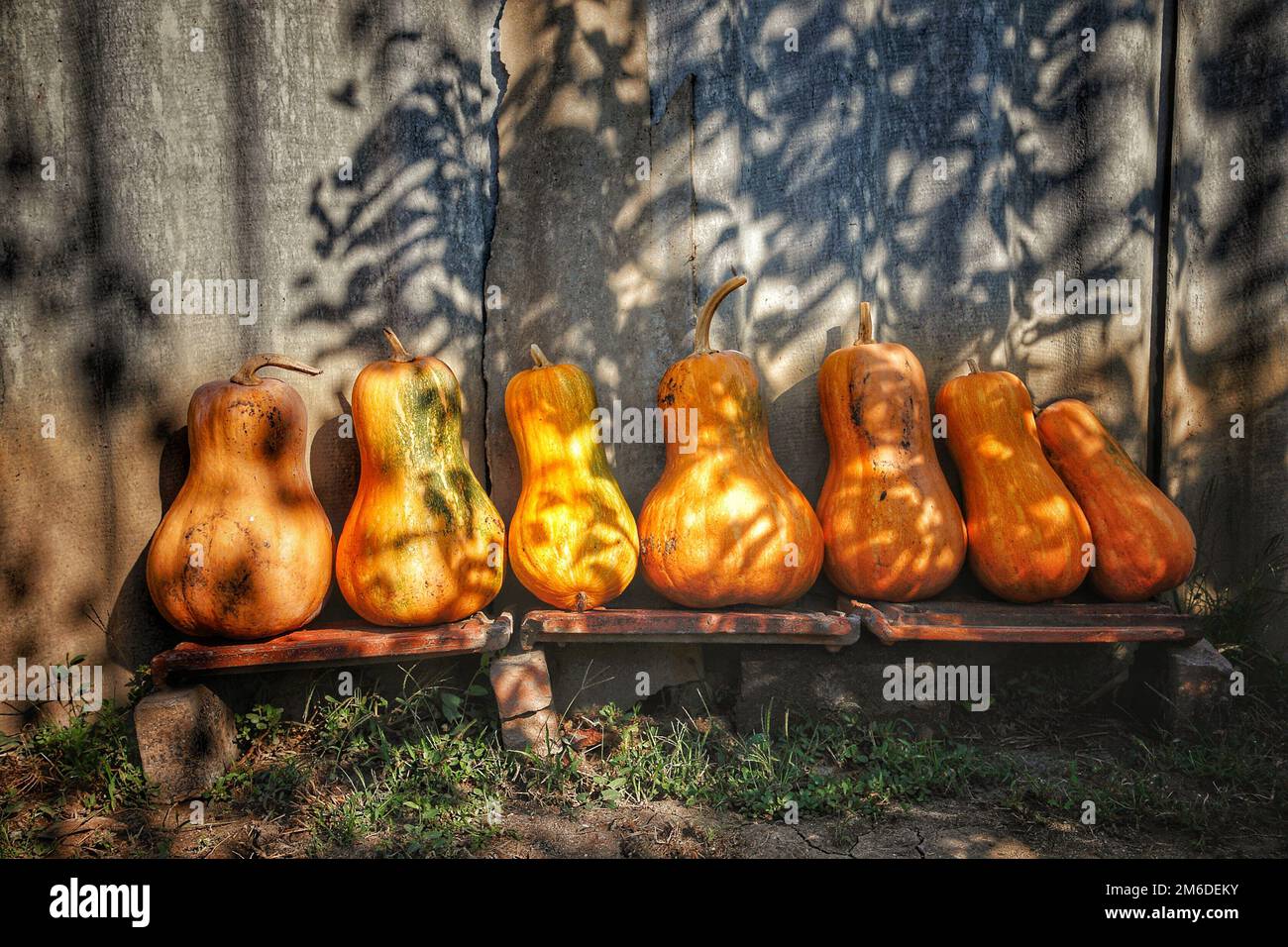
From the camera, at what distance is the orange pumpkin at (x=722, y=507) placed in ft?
10.8

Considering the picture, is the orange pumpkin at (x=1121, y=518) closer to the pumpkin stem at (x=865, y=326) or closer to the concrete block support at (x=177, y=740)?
the pumpkin stem at (x=865, y=326)

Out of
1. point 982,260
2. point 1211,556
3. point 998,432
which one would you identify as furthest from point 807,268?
point 1211,556

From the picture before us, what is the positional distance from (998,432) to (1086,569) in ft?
2.36

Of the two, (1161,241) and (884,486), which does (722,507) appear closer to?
(884,486)

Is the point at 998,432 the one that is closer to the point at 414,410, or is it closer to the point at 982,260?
the point at 982,260

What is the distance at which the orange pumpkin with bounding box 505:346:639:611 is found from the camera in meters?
3.29

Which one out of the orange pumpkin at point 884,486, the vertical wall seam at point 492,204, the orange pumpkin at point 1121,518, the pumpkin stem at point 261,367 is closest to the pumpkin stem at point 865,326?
the orange pumpkin at point 884,486

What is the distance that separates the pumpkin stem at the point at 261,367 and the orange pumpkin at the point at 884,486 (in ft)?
7.84

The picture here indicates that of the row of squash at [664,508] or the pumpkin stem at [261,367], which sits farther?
the pumpkin stem at [261,367]

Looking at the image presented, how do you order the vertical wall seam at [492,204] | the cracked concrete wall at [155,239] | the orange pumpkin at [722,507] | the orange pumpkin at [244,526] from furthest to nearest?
the vertical wall seam at [492,204], the cracked concrete wall at [155,239], the orange pumpkin at [722,507], the orange pumpkin at [244,526]

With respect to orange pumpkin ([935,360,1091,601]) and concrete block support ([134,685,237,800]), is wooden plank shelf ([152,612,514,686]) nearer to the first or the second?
concrete block support ([134,685,237,800])

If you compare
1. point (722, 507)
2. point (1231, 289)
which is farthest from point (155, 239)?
point (1231, 289)

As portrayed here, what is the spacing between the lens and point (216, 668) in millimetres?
3057

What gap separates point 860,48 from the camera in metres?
3.88
